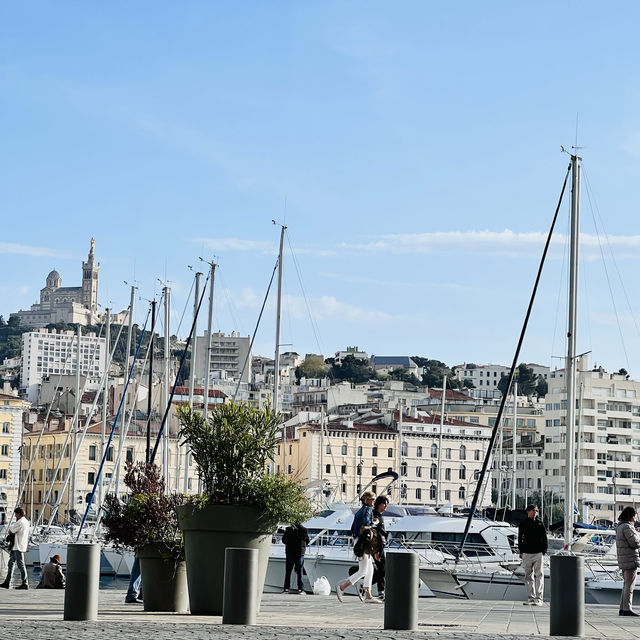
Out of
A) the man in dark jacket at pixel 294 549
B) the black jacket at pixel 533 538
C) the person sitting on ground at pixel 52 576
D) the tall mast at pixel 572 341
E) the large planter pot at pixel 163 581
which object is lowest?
the person sitting on ground at pixel 52 576

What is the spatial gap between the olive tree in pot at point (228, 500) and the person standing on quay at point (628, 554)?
5.12 m

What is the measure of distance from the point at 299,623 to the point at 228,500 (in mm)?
1541

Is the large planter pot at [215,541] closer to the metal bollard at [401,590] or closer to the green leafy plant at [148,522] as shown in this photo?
the green leafy plant at [148,522]

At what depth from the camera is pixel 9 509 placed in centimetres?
10850

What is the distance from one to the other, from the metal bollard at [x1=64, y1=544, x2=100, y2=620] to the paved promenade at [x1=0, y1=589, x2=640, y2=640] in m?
0.20

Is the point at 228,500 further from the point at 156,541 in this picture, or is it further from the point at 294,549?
the point at 294,549

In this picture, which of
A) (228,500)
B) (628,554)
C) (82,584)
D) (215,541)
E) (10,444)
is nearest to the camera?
(82,584)

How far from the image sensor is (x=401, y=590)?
13.2 metres

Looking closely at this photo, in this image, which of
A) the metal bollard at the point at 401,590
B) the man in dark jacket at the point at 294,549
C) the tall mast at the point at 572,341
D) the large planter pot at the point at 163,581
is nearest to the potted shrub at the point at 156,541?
the large planter pot at the point at 163,581

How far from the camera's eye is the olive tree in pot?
1453 cm

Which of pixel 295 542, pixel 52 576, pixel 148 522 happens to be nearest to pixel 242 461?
pixel 148 522

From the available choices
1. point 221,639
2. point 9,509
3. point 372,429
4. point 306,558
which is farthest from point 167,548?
point 372,429

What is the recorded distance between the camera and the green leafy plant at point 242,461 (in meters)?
14.6

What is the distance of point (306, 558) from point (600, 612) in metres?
17.7
